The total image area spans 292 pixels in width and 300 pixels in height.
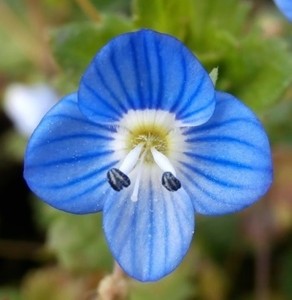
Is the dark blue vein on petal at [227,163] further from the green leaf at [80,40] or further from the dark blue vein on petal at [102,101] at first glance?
the green leaf at [80,40]

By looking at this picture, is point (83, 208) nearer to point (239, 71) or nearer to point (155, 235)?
point (155, 235)

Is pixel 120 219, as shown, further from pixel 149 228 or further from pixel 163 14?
pixel 163 14

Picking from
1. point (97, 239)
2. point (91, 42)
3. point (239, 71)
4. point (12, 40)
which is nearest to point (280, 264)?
point (97, 239)

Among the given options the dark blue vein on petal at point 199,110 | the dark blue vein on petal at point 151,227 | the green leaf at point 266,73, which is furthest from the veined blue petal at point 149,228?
the green leaf at point 266,73

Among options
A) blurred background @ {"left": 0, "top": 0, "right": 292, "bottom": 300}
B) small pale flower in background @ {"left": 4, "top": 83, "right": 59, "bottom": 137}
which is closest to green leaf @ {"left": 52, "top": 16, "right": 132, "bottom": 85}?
blurred background @ {"left": 0, "top": 0, "right": 292, "bottom": 300}

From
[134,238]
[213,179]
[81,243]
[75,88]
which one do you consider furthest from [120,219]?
[81,243]

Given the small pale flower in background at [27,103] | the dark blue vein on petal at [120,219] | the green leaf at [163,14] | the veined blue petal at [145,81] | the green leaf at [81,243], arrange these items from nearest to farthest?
the veined blue petal at [145,81] < the dark blue vein on petal at [120,219] < the green leaf at [163,14] < the green leaf at [81,243] < the small pale flower in background at [27,103]
